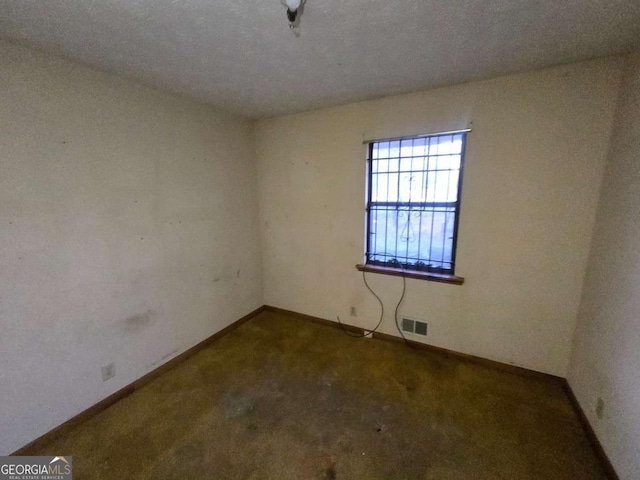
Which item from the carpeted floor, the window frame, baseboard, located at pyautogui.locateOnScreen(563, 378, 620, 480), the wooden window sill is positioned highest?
the window frame

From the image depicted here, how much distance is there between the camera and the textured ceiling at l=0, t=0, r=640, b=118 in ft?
3.62

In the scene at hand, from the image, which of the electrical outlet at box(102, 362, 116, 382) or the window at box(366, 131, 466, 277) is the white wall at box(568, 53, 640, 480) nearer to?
the window at box(366, 131, 466, 277)

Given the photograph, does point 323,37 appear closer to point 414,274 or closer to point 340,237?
point 340,237

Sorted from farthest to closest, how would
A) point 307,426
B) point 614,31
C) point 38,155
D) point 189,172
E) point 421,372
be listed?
1. point 189,172
2. point 421,372
3. point 307,426
4. point 38,155
5. point 614,31

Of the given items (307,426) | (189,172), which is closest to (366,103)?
(189,172)

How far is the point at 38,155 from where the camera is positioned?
1.43 metres

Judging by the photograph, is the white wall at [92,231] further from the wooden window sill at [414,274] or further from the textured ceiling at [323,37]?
the wooden window sill at [414,274]

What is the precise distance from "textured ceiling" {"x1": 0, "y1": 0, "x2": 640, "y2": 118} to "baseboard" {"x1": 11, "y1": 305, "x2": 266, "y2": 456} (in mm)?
2215

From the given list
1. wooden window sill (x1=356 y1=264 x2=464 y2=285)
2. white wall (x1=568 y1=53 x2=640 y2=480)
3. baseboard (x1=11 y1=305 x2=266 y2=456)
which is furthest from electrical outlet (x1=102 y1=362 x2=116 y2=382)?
white wall (x1=568 y1=53 x2=640 y2=480)

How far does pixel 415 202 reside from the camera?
7.44 feet

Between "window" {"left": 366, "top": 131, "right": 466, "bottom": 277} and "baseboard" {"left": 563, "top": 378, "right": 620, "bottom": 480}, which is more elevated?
"window" {"left": 366, "top": 131, "right": 466, "bottom": 277}

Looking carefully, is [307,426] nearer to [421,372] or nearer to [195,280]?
[421,372]

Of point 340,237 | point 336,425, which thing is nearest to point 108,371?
point 336,425

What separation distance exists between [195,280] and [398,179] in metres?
2.11
